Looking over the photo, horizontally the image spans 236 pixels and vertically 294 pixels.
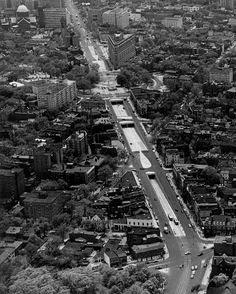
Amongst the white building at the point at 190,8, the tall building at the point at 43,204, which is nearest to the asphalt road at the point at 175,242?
the tall building at the point at 43,204

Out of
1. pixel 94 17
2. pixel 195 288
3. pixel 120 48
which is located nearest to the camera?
pixel 195 288

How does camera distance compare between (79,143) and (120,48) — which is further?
(120,48)

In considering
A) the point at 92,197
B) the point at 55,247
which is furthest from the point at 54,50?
the point at 55,247

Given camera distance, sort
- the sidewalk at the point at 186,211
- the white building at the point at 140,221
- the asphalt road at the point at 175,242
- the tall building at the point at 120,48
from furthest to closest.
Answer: the tall building at the point at 120,48 < the white building at the point at 140,221 < the sidewalk at the point at 186,211 < the asphalt road at the point at 175,242

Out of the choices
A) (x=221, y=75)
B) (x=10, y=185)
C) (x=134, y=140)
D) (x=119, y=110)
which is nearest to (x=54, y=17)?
(x=221, y=75)

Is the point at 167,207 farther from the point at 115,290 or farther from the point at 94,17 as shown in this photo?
the point at 94,17

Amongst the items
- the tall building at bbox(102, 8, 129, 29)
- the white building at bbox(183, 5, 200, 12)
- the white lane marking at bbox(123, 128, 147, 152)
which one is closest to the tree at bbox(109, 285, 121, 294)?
the white lane marking at bbox(123, 128, 147, 152)

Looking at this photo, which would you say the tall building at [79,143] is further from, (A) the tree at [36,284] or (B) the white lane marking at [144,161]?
(A) the tree at [36,284]
